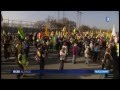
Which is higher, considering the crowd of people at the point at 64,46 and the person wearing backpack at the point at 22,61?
the crowd of people at the point at 64,46

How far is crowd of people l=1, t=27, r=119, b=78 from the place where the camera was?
Result: 16781 mm

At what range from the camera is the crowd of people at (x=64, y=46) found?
16.8 m

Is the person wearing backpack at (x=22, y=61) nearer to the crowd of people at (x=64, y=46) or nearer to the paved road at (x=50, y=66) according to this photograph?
the crowd of people at (x=64, y=46)

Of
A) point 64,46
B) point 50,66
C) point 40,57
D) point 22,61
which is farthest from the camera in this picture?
point 64,46

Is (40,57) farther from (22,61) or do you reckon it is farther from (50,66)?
(22,61)

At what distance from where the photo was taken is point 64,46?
17.2m

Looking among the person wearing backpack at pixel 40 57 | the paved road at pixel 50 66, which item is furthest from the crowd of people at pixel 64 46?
the paved road at pixel 50 66

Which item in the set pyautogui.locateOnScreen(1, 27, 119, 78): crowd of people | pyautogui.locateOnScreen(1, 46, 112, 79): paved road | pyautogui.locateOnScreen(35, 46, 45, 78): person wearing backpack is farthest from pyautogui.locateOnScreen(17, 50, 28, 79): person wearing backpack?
pyautogui.locateOnScreen(35, 46, 45, 78): person wearing backpack

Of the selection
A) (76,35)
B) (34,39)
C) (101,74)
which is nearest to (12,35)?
(34,39)

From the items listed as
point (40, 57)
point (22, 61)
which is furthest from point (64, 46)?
point (22, 61)

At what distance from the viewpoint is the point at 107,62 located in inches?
659

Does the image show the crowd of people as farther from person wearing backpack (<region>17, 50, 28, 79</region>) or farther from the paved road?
the paved road

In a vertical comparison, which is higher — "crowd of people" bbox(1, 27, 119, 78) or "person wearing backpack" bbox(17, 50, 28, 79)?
"crowd of people" bbox(1, 27, 119, 78)
